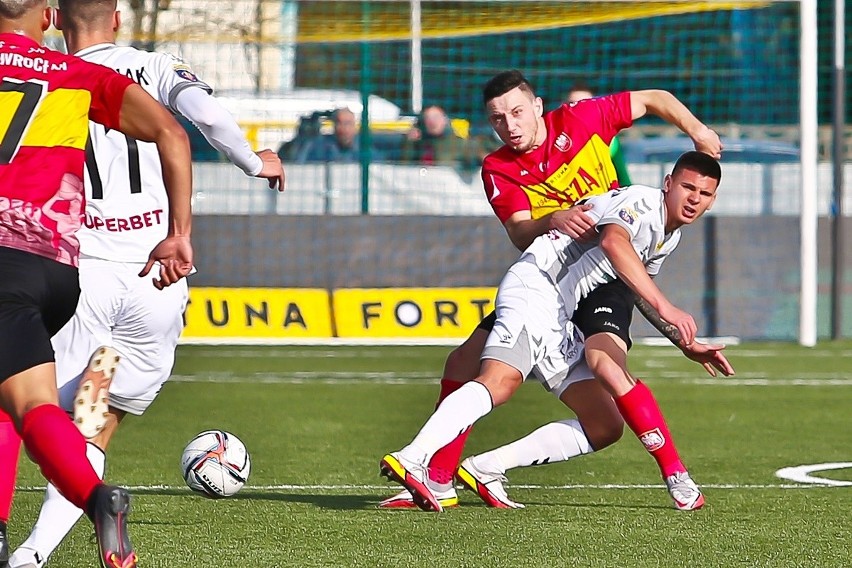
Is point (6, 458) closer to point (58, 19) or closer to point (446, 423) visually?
point (58, 19)

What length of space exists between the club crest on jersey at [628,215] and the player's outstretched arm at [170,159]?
236 cm

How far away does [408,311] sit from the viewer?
14766mm

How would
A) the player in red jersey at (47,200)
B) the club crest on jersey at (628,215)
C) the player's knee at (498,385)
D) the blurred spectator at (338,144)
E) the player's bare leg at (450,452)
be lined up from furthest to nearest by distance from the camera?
the blurred spectator at (338,144) → the player's bare leg at (450,452) → the club crest on jersey at (628,215) → the player's knee at (498,385) → the player in red jersey at (47,200)

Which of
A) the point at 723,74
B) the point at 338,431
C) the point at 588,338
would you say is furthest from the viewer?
the point at 723,74

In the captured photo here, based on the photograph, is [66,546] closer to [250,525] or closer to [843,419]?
[250,525]

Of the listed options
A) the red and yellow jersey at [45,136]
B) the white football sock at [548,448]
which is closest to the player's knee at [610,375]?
the white football sock at [548,448]

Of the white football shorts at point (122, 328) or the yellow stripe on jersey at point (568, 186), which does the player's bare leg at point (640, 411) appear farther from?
the white football shorts at point (122, 328)

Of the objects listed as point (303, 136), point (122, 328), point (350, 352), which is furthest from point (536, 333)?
point (303, 136)

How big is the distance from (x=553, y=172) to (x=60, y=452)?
3341 mm

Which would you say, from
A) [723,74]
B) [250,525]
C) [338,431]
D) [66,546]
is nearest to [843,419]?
[338,431]

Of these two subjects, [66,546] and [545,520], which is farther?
[545,520]

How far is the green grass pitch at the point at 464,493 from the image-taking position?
5.39 m

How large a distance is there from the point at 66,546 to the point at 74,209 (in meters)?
1.51

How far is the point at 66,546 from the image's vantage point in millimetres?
5539
